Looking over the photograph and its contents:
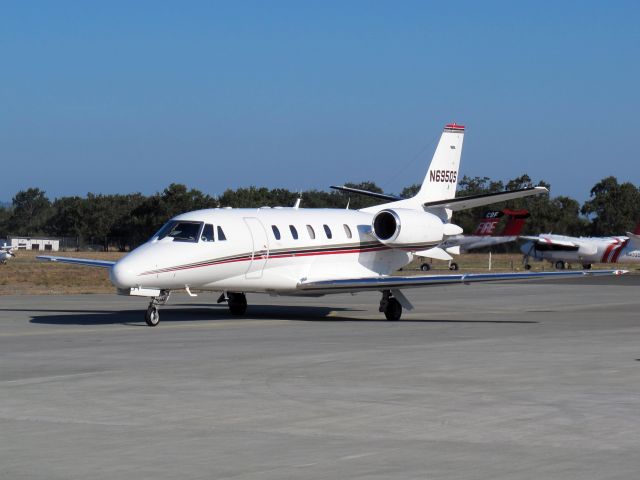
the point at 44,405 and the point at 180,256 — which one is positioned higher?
the point at 180,256

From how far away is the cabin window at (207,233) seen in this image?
23234 millimetres

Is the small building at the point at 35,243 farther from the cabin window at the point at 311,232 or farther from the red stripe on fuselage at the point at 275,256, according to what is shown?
the cabin window at the point at 311,232

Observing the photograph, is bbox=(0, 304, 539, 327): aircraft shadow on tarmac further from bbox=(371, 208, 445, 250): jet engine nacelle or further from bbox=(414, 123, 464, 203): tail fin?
bbox=(414, 123, 464, 203): tail fin

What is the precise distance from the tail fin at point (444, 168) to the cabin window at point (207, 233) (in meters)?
8.31

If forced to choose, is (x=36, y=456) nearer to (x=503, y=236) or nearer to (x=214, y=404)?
(x=214, y=404)

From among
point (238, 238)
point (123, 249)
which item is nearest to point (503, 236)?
point (123, 249)

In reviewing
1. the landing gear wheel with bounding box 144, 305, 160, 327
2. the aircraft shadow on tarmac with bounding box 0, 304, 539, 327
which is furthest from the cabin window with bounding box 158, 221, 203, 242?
the aircraft shadow on tarmac with bounding box 0, 304, 539, 327

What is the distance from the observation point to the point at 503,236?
79.4m

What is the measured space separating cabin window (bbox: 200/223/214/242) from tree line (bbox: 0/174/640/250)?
7849 cm

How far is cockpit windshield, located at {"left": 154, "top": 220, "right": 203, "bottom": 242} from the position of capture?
23.0 metres

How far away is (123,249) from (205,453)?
107 meters

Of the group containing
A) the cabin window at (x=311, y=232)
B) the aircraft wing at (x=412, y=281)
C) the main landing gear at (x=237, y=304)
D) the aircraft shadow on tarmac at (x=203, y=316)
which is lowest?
the aircraft shadow on tarmac at (x=203, y=316)

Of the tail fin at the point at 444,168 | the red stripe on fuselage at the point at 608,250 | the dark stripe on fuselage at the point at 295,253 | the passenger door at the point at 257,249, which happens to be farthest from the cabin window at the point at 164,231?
the red stripe on fuselage at the point at 608,250

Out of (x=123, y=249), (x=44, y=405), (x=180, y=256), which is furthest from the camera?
(x=123, y=249)
